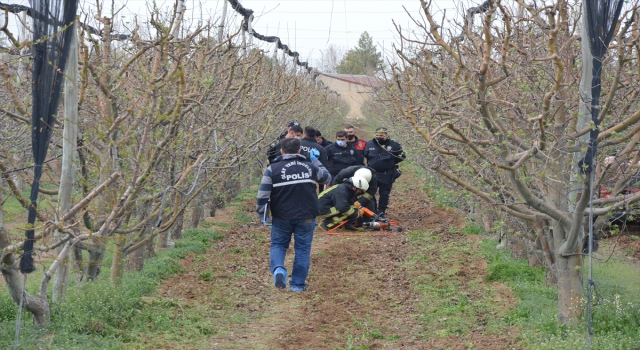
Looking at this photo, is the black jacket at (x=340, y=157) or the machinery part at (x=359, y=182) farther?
the black jacket at (x=340, y=157)

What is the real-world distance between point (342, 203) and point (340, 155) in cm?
172

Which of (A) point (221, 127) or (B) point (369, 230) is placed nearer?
(A) point (221, 127)

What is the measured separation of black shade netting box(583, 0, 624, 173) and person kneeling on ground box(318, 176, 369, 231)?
8.33m

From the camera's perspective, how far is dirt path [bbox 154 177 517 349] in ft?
23.7

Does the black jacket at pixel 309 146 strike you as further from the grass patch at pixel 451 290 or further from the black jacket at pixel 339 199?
the grass patch at pixel 451 290

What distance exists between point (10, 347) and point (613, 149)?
5.81m

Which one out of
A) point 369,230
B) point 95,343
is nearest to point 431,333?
point 95,343

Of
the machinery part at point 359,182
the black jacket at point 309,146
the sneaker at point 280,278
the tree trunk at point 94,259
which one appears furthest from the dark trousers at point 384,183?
the tree trunk at point 94,259

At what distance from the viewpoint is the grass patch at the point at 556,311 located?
623 centimetres

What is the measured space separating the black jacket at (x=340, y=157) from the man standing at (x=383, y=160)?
0.47 m

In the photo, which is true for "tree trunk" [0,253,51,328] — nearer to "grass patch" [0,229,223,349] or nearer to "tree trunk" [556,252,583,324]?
"grass patch" [0,229,223,349]

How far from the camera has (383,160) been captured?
14.9m

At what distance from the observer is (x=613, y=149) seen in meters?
7.14

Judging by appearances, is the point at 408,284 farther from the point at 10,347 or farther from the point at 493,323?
the point at 10,347
